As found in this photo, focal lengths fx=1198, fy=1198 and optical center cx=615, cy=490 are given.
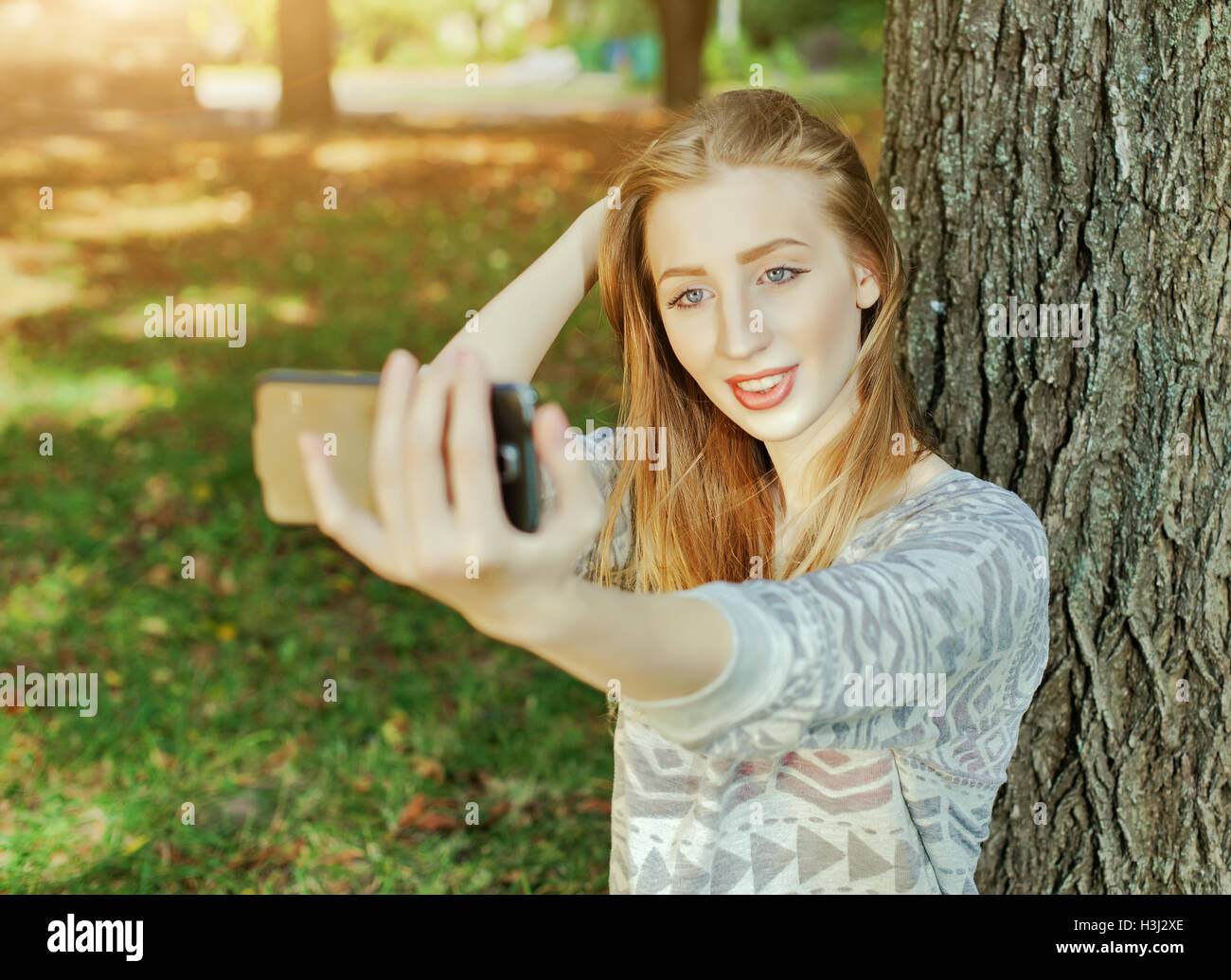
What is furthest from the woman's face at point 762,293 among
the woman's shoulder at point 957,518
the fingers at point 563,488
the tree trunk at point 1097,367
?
the fingers at point 563,488

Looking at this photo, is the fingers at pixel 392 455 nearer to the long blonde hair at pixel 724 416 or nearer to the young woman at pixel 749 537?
the young woman at pixel 749 537

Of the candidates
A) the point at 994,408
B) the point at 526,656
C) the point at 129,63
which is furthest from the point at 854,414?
the point at 129,63

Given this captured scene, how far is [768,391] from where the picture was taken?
6.14 ft

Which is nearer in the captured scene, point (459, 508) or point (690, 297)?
point (459, 508)

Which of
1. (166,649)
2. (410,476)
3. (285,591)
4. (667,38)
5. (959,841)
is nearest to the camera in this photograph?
(410,476)

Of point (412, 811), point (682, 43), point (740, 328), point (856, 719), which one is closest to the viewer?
point (856, 719)

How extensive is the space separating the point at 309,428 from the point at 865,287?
1.08 metres

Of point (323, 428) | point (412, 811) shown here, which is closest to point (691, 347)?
point (323, 428)

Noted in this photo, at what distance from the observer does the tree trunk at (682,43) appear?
1352 centimetres

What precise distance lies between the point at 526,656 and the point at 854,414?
2745mm

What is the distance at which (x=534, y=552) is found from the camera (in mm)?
1132

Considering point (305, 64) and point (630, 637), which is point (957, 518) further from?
point (305, 64)

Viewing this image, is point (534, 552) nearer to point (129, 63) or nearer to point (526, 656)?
point (526, 656)

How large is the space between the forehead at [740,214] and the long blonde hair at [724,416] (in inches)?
0.9
